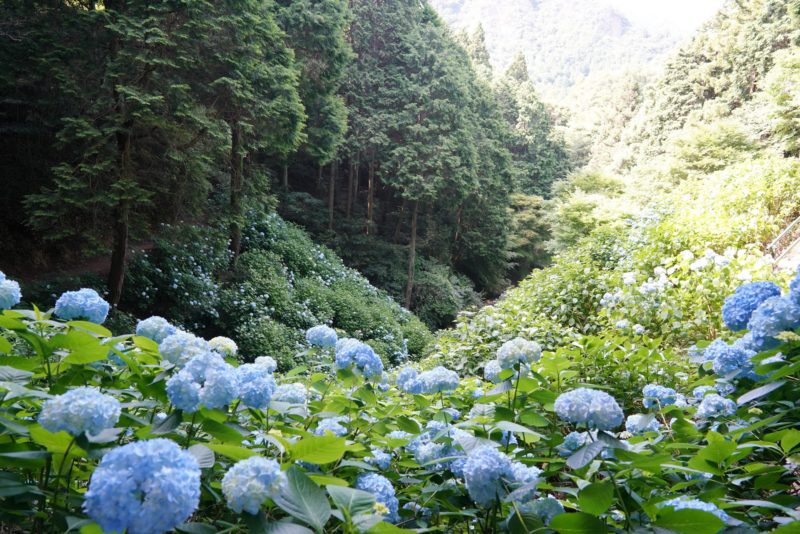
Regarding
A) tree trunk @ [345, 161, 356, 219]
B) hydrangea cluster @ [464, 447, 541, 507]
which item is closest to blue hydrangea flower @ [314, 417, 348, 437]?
hydrangea cluster @ [464, 447, 541, 507]

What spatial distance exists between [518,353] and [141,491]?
38.2 inches

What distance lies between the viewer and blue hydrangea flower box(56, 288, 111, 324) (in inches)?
59.7

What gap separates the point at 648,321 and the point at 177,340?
13.5 ft

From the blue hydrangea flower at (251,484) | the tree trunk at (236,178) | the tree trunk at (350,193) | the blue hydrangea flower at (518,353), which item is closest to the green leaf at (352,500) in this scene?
the blue hydrangea flower at (251,484)

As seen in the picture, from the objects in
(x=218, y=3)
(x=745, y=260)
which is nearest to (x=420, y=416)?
(x=745, y=260)

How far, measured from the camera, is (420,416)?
1749 mm

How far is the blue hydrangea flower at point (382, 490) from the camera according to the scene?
42.3 inches

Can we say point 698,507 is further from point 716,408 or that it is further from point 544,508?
point 716,408

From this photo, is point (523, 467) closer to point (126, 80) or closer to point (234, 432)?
point (234, 432)

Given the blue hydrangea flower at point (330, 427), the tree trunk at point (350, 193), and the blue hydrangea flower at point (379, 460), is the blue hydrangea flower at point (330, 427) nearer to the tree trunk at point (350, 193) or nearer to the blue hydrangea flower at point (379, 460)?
the blue hydrangea flower at point (379, 460)

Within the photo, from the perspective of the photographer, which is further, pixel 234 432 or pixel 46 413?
pixel 234 432

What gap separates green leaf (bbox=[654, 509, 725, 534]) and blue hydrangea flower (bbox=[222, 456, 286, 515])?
682mm

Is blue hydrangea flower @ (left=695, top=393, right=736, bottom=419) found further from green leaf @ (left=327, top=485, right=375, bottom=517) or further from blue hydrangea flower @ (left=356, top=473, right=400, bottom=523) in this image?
green leaf @ (left=327, top=485, right=375, bottom=517)

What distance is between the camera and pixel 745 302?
1757mm
